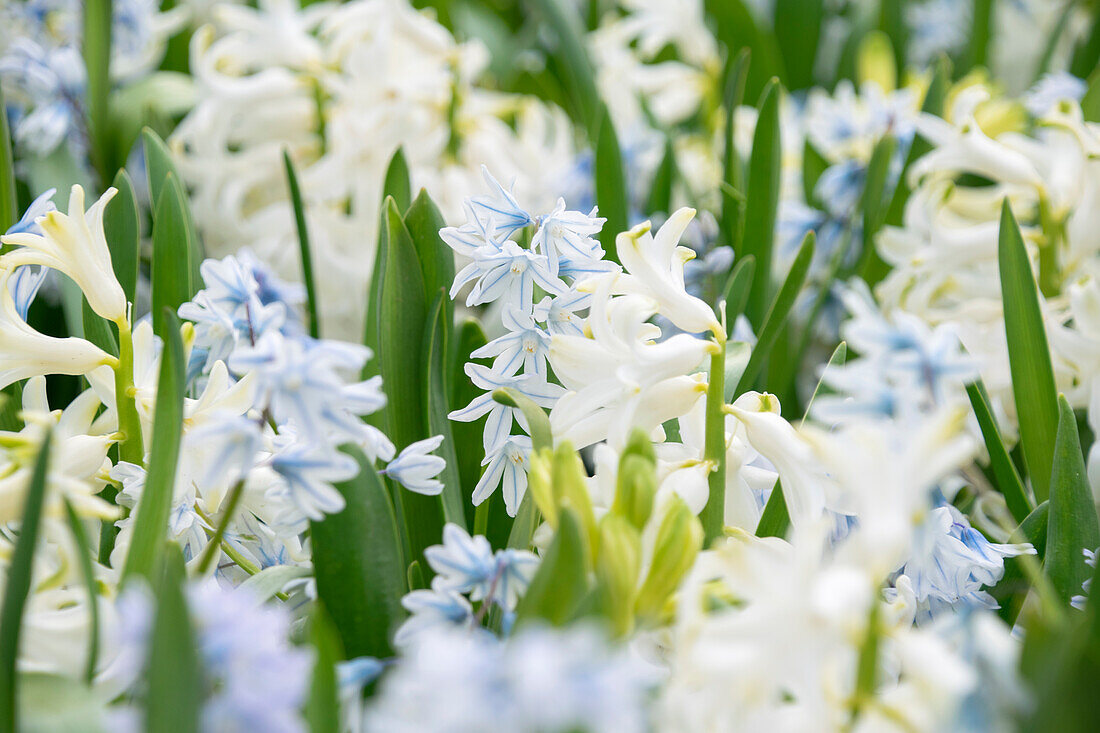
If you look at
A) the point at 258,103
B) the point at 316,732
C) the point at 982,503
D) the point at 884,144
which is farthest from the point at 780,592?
the point at 258,103

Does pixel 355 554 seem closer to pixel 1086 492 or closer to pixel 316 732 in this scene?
pixel 316 732

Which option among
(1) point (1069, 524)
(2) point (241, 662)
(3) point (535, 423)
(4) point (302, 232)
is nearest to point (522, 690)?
(2) point (241, 662)

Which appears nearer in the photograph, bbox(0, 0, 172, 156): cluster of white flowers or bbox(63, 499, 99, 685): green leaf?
bbox(63, 499, 99, 685): green leaf

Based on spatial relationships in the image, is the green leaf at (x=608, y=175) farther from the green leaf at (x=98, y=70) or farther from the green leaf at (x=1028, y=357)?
the green leaf at (x=98, y=70)

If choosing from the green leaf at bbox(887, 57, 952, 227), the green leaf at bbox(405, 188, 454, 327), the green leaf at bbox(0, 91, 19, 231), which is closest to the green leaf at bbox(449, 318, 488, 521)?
the green leaf at bbox(405, 188, 454, 327)

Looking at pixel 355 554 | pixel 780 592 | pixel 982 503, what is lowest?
pixel 982 503

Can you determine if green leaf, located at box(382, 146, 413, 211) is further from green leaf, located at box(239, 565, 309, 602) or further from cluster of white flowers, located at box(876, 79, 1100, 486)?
cluster of white flowers, located at box(876, 79, 1100, 486)
